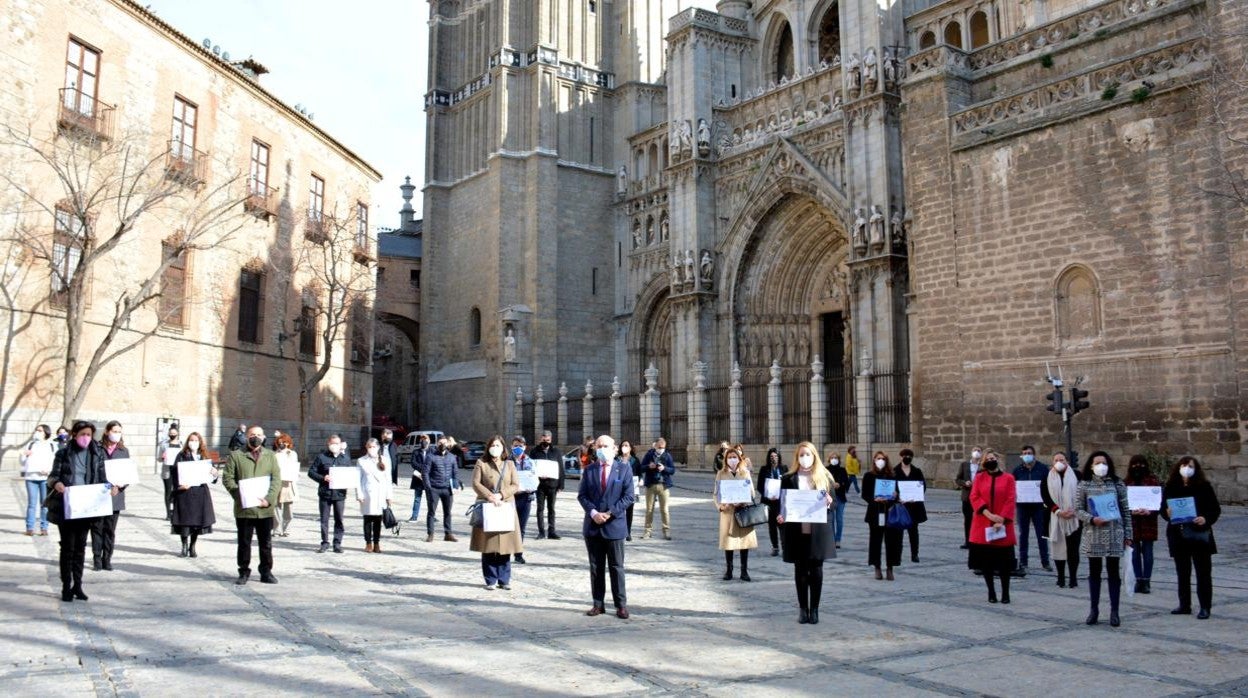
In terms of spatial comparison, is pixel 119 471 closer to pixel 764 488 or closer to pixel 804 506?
pixel 804 506

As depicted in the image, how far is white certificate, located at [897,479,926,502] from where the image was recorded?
1048 cm

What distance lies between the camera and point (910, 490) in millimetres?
10547

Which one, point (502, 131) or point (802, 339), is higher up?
point (502, 131)

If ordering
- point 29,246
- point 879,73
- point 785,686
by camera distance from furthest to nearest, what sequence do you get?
point 879,73
point 29,246
point 785,686

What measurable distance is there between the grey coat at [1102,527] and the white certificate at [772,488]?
12.4 feet

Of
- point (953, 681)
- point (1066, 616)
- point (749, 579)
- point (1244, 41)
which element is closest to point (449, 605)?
point (749, 579)

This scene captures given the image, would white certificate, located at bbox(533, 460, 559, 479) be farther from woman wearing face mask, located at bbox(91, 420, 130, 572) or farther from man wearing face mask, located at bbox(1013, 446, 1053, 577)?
man wearing face mask, located at bbox(1013, 446, 1053, 577)

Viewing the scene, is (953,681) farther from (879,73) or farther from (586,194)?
(586,194)

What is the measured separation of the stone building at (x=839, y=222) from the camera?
17.3m

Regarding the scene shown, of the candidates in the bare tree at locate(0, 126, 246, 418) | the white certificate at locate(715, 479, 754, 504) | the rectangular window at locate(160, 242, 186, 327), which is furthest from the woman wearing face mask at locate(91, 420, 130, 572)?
the rectangular window at locate(160, 242, 186, 327)

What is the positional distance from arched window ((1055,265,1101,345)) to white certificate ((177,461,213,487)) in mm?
15288

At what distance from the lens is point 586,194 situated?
38438mm

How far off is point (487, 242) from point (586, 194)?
4367 millimetres

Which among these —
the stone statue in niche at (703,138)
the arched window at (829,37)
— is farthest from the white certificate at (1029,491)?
the arched window at (829,37)
